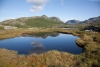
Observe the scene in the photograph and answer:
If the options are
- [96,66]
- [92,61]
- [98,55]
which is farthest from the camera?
[98,55]

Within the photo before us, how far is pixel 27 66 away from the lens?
98.1 ft

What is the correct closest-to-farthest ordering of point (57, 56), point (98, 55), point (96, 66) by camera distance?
1. point (96, 66)
2. point (98, 55)
3. point (57, 56)

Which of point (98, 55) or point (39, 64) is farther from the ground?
point (98, 55)

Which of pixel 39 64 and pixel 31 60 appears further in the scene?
pixel 31 60

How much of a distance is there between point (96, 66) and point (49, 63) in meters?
11.5

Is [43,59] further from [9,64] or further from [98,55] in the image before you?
[98,55]

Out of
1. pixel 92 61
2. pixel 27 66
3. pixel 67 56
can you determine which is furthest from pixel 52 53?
pixel 92 61

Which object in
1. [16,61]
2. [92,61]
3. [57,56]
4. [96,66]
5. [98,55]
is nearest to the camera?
[96,66]

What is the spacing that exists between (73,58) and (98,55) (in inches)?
274

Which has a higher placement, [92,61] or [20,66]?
[92,61]

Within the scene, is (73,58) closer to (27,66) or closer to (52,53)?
(52,53)

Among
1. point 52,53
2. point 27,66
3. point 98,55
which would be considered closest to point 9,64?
point 27,66

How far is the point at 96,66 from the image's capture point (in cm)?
2616

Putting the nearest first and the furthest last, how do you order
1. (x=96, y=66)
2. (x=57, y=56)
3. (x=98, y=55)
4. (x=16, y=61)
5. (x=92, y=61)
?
(x=96, y=66) → (x=92, y=61) → (x=98, y=55) → (x=16, y=61) → (x=57, y=56)
